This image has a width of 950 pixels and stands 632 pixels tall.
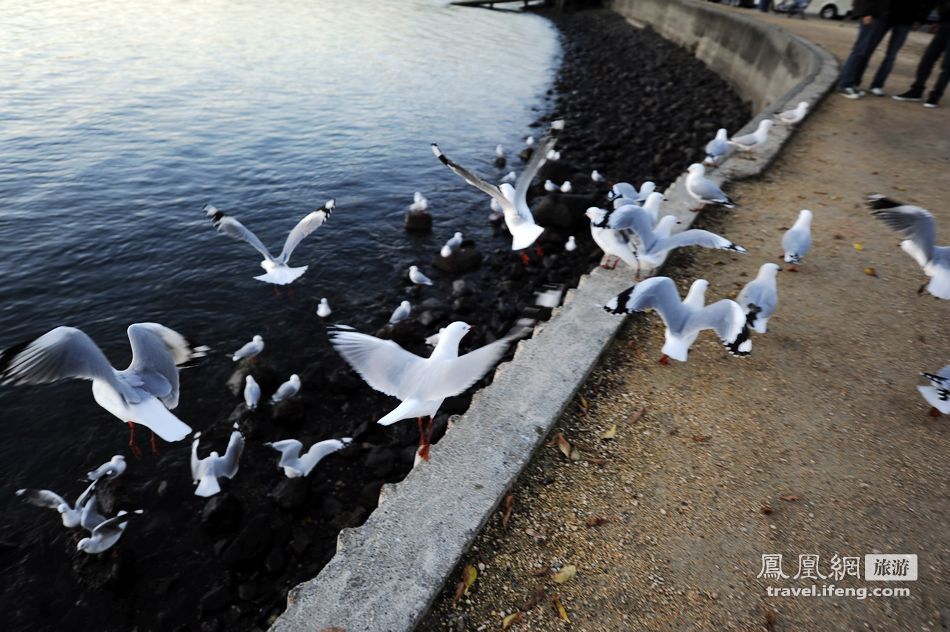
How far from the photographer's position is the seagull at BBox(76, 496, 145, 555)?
4527mm

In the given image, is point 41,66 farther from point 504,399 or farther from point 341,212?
point 504,399

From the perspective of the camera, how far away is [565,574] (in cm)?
315

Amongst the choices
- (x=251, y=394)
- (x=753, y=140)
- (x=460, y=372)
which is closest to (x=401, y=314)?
(x=251, y=394)

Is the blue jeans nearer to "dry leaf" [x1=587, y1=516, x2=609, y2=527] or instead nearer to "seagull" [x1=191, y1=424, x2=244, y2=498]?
"dry leaf" [x1=587, y1=516, x2=609, y2=527]

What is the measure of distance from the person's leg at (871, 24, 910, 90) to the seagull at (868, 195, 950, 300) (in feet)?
26.8

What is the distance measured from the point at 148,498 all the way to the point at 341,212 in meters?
7.40

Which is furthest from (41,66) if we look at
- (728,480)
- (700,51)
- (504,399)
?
(700,51)

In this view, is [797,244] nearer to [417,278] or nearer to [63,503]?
[417,278]

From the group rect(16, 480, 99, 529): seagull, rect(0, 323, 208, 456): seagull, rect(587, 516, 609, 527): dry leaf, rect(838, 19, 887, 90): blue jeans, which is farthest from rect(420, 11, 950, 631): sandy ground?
rect(838, 19, 887, 90): blue jeans

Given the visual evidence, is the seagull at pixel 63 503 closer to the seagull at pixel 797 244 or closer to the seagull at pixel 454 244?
the seagull at pixel 454 244

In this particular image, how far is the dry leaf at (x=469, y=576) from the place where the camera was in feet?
10.1

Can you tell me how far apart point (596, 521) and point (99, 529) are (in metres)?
4.25

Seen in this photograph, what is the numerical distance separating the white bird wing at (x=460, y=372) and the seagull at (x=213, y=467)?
2.41 m

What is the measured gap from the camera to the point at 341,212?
37.3 feet
